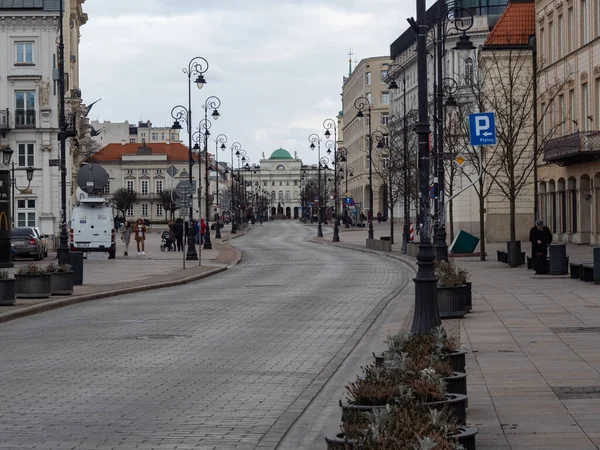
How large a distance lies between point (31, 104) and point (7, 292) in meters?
50.9

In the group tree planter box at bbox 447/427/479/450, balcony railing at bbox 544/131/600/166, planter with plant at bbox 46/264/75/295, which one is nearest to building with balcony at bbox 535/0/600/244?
balcony railing at bbox 544/131/600/166

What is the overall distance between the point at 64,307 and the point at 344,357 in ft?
35.9

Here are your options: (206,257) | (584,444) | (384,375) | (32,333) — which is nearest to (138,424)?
(384,375)

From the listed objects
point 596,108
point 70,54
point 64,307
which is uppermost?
point 70,54

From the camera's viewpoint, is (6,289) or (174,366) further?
(6,289)

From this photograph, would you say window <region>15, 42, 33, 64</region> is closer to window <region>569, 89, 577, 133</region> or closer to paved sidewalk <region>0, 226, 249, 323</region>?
paved sidewalk <region>0, 226, 249, 323</region>

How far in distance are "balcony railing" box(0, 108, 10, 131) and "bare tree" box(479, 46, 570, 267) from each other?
95.9 feet

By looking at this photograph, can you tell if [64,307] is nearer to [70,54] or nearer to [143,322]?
[143,322]

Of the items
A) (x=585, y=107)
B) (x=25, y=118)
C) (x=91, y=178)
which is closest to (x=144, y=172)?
(x=25, y=118)

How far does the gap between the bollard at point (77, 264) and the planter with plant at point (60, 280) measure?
2612 mm

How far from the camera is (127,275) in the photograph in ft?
117

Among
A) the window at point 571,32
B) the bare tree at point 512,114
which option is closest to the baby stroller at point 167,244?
the bare tree at point 512,114

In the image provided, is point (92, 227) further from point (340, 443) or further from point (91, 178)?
point (340, 443)

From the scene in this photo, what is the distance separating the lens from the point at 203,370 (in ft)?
44.0
